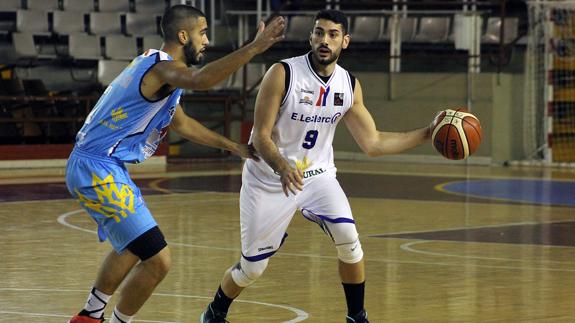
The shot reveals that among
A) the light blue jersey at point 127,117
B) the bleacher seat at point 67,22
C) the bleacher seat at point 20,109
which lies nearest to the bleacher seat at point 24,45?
the bleacher seat at point 20,109

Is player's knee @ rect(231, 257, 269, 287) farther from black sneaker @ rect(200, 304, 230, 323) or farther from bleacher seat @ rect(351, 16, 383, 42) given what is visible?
bleacher seat @ rect(351, 16, 383, 42)

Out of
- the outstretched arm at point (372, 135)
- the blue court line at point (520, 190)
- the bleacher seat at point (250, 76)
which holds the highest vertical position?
the outstretched arm at point (372, 135)

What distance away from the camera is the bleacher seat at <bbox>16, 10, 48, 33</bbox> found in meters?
23.2

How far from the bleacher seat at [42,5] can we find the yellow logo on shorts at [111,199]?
1765cm

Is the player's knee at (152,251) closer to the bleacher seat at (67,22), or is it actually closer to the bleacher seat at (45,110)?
the bleacher seat at (45,110)

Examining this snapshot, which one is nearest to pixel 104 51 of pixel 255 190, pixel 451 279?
pixel 451 279

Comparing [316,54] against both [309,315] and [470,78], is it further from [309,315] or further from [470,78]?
[470,78]

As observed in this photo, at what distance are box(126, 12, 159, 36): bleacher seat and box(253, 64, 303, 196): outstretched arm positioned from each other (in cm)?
1747

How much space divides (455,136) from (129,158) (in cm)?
213

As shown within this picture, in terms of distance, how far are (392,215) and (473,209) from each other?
4.36 ft

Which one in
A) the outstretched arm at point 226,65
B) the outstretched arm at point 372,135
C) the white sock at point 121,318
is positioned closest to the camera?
the outstretched arm at point 226,65

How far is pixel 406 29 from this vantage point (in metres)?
25.6

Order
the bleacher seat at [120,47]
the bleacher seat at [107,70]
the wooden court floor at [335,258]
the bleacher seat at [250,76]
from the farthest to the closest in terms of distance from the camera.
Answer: the bleacher seat at [250,76] < the bleacher seat at [120,47] < the bleacher seat at [107,70] < the wooden court floor at [335,258]

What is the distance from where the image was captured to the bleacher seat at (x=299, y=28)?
2577 centimetres
